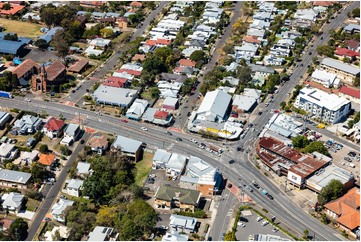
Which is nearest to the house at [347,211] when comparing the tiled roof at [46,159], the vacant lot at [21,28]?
the tiled roof at [46,159]

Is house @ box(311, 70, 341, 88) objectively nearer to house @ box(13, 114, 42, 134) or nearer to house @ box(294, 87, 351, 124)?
house @ box(294, 87, 351, 124)

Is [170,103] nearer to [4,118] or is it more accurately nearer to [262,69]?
[262,69]

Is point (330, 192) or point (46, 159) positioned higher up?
point (330, 192)

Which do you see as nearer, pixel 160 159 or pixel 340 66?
pixel 160 159

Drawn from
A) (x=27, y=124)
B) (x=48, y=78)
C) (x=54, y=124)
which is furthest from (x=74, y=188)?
(x=48, y=78)

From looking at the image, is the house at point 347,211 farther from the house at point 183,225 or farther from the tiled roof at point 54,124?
the tiled roof at point 54,124

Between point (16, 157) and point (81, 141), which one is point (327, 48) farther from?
point (16, 157)

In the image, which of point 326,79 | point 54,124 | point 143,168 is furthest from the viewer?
point 326,79

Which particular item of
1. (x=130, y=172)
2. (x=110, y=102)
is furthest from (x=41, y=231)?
(x=110, y=102)
